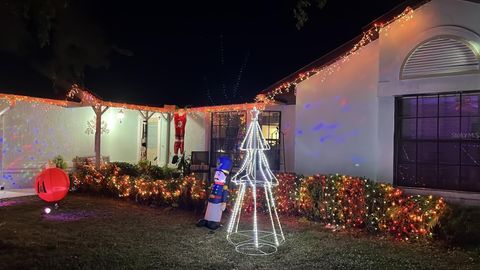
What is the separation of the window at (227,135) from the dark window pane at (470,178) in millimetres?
7032

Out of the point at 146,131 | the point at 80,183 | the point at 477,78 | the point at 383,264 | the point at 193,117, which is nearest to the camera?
the point at 383,264

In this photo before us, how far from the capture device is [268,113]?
13453 millimetres

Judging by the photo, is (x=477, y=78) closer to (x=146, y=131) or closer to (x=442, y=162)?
(x=442, y=162)

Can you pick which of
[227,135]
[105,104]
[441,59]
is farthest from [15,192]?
[441,59]

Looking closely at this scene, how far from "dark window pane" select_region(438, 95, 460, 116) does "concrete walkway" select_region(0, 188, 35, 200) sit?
1080 cm

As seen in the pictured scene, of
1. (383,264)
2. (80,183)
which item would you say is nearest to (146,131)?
(80,183)

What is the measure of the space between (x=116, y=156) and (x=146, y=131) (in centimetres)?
147

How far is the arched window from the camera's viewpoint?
812 cm

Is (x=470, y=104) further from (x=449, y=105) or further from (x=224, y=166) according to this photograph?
(x=224, y=166)

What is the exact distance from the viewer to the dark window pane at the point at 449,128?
8.50m

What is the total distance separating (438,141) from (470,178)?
2.96 feet

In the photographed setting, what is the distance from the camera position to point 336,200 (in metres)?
8.70

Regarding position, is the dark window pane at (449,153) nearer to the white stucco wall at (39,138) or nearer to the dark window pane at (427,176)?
the dark window pane at (427,176)

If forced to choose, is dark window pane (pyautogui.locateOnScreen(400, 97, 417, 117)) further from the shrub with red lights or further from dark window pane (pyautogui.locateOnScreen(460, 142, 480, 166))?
the shrub with red lights
